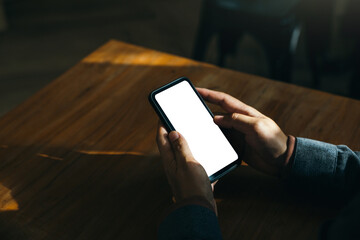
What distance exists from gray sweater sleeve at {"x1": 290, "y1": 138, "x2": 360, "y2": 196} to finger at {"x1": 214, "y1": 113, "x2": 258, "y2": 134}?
0.10 meters

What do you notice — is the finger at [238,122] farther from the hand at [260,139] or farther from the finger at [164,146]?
the finger at [164,146]

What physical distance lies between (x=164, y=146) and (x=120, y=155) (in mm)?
129

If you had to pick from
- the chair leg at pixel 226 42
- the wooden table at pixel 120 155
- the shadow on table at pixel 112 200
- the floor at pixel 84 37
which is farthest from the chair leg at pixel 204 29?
the shadow on table at pixel 112 200

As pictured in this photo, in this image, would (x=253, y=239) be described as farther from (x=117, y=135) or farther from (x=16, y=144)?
(x=16, y=144)

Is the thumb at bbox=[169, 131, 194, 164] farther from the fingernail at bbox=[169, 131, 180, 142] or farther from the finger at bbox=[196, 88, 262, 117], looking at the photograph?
the finger at bbox=[196, 88, 262, 117]

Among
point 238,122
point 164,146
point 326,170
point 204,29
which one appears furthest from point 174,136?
point 204,29

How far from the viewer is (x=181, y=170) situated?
0.64 m

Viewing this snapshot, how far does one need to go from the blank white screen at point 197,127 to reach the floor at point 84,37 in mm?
1306

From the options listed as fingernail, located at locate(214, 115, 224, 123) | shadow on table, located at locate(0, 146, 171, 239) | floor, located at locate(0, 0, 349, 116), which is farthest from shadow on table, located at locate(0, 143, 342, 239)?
floor, located at locate(0, 0, 349, 116)

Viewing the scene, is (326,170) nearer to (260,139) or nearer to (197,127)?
(260,139)

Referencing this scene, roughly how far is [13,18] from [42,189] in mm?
2136

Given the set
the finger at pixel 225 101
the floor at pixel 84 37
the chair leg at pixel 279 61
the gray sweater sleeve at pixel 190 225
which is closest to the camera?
the gray sweater sleeve at pixel 190 225

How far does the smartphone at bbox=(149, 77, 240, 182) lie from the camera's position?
0.71 m

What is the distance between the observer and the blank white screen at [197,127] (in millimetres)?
714
